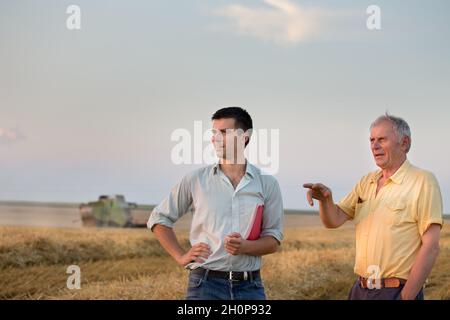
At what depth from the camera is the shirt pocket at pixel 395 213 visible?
4734 millimetres

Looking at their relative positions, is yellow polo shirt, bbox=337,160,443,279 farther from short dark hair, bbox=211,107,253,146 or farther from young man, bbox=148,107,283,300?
short dark hair, bbox=211,107,253,146

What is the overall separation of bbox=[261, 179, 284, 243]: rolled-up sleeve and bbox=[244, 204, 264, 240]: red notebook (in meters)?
0.06

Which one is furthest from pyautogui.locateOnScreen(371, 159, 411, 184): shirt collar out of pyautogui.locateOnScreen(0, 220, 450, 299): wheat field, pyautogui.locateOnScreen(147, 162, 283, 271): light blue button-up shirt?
pyautogui.locateOnScreen(0, 220, 450, 299): wheat field

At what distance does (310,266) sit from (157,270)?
4366 mm

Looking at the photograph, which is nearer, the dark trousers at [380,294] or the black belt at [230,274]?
the black belt at [230,274]

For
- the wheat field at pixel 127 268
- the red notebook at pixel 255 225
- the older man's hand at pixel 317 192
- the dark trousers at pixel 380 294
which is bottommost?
the wheat field at pixel 127 268

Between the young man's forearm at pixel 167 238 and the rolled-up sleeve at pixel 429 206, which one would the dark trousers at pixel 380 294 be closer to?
the rolled-up sleeve at pixel 429 206

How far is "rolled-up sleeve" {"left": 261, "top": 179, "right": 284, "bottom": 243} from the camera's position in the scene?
15.1 feet

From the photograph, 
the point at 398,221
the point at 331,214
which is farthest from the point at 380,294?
the point at 331,214

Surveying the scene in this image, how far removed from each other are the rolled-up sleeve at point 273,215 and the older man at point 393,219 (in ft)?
0.81

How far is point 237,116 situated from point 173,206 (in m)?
0.83

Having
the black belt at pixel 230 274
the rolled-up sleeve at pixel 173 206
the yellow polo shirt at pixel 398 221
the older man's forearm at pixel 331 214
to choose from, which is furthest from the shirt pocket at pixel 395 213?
the rolled-up sleeve at pixel 173 206

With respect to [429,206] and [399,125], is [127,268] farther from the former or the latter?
[429,206]
